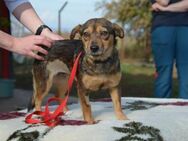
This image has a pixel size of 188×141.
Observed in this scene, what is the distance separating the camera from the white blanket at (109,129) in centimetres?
264

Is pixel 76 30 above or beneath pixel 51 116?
above

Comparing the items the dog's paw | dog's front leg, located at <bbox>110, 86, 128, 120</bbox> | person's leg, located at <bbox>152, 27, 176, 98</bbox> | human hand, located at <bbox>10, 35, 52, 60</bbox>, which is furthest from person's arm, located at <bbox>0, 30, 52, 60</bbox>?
person's leg, located at <bbox>152, 27, 176, 98</bbox>

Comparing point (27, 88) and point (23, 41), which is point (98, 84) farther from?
point (27, 88)

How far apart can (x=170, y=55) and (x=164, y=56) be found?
55 mm

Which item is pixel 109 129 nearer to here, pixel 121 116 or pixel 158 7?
pixel 121 116

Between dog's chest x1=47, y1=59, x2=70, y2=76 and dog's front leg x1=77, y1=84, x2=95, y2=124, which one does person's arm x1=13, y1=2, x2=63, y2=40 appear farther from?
dog's front leg x1=77, y1=84, x2=95, y2=124

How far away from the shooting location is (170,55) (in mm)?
5000

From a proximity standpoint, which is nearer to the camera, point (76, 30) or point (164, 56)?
point (76, 30)

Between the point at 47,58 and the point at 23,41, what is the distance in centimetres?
28

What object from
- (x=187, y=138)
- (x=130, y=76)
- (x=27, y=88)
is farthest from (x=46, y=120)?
(x=130, y=76)

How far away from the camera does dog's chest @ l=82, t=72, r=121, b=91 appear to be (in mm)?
3004

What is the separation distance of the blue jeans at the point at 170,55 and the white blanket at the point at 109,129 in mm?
1740

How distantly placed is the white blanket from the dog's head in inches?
14.4

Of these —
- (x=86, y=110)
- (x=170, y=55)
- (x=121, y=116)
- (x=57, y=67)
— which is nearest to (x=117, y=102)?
(x=121, y=116)
